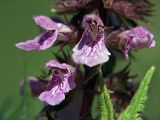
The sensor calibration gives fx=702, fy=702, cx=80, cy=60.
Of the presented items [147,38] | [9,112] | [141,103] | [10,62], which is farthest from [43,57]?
[141,103]

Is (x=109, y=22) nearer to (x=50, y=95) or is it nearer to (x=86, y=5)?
(x=86, y=5)

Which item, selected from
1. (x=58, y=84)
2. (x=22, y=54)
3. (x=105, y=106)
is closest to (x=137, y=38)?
(x=58, y=84)

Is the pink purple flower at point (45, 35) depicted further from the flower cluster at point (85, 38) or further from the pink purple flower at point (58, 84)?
the pink purple flower at point (58, 84)

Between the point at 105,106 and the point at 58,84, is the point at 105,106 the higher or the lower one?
the higher one

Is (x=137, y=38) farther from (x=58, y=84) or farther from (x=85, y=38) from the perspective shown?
(x=58, y=84)

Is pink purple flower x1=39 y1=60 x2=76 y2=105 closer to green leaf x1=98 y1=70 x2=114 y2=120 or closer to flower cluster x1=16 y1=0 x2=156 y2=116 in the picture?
flower cluster x1=16 y1=0 x2=156 y2=116

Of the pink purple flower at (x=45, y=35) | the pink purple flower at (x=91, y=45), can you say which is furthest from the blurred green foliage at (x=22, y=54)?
the pink purple flower at (x=91, y=45)

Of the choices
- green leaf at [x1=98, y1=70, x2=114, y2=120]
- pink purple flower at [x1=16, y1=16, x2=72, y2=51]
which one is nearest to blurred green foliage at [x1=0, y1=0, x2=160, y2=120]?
pink purple flower at [x1=16, y1=16, x2=72, y2=51]
